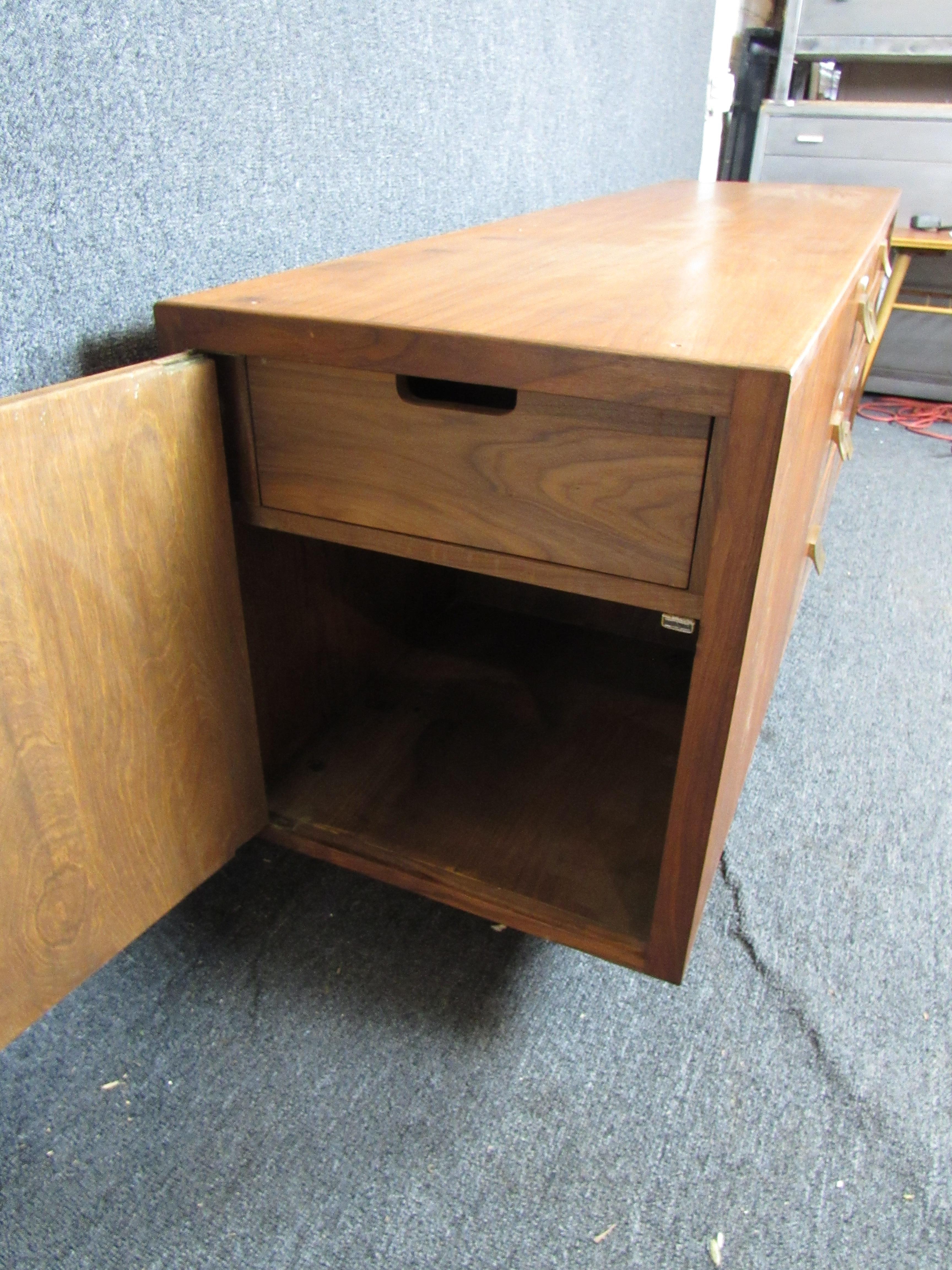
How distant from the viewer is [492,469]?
1.63 feet

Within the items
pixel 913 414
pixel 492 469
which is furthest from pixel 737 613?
pixel 913 414

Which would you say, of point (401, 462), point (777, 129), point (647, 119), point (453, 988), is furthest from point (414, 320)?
point (777, 129)

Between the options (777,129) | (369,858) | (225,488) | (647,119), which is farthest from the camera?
(777,129)

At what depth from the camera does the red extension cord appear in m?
2.01

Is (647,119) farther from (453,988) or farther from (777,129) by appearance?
(453,988)

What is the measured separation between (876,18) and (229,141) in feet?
6.73

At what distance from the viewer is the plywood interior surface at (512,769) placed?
0.65 metres

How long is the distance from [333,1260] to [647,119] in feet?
5.28

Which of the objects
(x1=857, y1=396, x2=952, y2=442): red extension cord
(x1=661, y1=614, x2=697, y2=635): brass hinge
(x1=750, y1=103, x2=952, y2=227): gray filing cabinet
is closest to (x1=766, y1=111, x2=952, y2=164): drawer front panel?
(x1=750, y1=103, x2=952, y2=227): gray filing cabinet

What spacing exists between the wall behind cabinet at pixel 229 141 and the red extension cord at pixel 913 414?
1.27 metres

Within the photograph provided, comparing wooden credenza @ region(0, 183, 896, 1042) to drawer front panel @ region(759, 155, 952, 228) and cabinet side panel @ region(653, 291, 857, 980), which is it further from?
drawer front panel @ region(759, 155, 952, 228)

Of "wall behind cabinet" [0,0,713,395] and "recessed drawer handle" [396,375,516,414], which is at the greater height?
"wall behind cabinet" [0,0,713,395]

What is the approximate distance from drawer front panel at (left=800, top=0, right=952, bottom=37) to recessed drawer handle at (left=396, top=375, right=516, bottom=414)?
6.45 ft

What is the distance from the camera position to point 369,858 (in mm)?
650
